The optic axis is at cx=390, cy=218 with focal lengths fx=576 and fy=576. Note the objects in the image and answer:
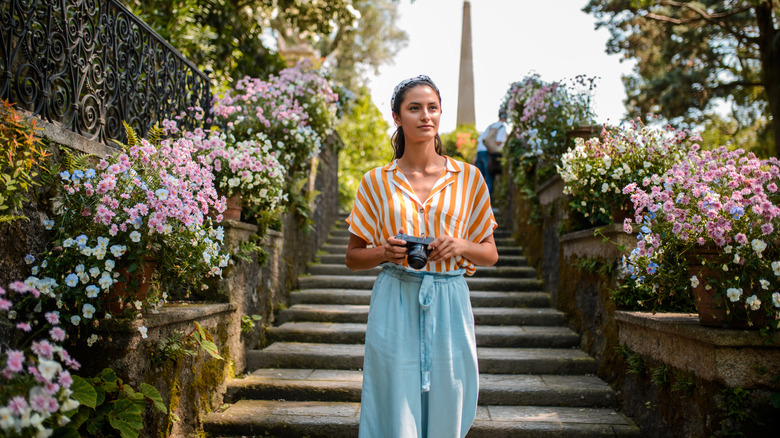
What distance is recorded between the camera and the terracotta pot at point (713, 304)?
2.52 metres

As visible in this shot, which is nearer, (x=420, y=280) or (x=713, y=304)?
(x=420, y=280)

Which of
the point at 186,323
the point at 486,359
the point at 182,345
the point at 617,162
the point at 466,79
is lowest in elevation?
the point at 486,359

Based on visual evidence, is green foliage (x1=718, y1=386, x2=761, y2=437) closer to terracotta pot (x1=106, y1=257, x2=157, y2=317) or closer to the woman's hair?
the woman's hair

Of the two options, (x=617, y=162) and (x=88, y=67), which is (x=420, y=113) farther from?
(x=617, y=162)

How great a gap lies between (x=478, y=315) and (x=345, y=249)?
249cm

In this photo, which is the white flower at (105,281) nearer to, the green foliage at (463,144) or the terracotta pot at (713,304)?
the terracotta pot at (713,304)

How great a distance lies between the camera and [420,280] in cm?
184

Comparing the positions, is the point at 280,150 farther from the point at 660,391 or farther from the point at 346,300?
the point at 660,391

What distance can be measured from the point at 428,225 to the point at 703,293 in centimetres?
158

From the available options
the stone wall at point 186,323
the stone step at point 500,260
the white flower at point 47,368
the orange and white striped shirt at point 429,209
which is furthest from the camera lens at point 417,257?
the stone step at point 500,260

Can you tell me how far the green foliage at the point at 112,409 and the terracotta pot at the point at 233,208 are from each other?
1.78m

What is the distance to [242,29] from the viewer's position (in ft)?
28.5

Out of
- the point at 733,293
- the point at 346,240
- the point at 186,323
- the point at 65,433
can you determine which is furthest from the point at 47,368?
the point at 346,240

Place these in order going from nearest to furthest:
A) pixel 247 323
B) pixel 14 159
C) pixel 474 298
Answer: pixel 14 159 → pixel 247 323 → pixel 474 298
